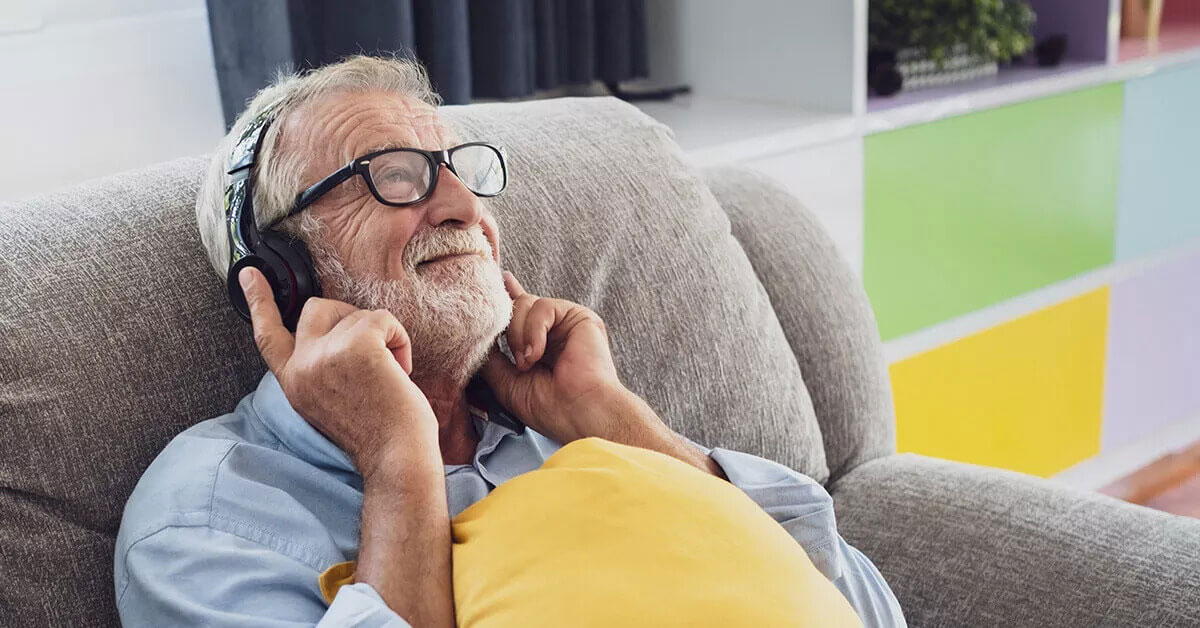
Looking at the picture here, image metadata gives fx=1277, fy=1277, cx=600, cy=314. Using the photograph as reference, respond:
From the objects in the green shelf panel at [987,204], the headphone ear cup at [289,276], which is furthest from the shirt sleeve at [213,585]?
the green shelf panel at [987,204]

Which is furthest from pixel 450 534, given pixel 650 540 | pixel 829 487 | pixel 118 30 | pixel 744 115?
pixel 744 115

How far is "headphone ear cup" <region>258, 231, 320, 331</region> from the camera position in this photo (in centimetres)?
120

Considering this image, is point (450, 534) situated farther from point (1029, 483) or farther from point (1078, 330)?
point (1078, 330)

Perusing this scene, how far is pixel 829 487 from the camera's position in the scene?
1639mm

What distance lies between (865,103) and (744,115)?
0.73 feet

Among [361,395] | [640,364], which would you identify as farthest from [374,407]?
[640,364]

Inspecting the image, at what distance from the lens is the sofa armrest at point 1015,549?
1348 millimetres

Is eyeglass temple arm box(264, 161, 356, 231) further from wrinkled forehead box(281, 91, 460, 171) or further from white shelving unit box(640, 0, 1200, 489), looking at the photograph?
white shelving unit box(640, 0, 1200, 489)

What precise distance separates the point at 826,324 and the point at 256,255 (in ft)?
2.52

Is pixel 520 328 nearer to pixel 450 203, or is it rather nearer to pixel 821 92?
pixel 450 203

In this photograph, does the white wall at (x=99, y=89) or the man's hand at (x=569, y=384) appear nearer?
the man's hand at (x=569, y=384)

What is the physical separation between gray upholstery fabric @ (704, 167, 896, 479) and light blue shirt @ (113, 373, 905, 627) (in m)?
0.37

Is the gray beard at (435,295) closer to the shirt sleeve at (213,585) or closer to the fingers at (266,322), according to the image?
the fingers at (266,322)

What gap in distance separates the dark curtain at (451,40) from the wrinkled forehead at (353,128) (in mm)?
594
